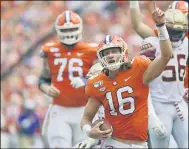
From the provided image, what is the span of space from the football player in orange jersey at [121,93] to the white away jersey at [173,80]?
51.8 inches

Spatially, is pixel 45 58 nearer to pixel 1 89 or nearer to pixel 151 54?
pixel 151 54

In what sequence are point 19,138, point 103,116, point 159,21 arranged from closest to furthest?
point 159,21 → point 103,116 → point 19,138

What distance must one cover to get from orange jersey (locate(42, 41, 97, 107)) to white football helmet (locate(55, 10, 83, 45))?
10 cm

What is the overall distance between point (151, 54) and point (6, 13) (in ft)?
24.2

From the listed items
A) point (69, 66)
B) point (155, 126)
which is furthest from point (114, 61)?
point (69, 66)

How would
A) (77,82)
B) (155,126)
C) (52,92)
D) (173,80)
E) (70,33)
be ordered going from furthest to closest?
1. (70,33)
2. (52,92)
3. (77,82)
4. (173,80)
5. (155,126)

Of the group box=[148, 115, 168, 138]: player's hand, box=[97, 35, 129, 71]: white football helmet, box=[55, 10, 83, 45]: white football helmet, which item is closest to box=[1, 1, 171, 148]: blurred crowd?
box=[55, 10, 83, 45]: white football helmet

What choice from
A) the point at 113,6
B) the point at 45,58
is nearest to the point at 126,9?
the point at 113,6

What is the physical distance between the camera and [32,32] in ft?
50.8

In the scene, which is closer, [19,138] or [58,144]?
[58,144]

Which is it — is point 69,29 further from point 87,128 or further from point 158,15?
point 158,15

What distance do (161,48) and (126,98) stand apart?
1.96 feet

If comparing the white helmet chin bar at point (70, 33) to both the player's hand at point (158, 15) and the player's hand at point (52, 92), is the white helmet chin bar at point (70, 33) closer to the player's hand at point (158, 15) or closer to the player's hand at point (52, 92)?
the player's hand at point (52, 92)

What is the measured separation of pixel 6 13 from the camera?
14766 millimetres
